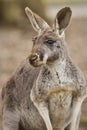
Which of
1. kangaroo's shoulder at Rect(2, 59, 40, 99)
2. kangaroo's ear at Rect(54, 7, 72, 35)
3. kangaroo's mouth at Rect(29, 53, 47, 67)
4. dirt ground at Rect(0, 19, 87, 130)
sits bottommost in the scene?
kangaroo's mouth at Rect(29, 53, 47, 67)

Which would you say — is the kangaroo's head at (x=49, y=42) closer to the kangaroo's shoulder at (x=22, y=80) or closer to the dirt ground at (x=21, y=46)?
the kangaroo's shoulder at (x=22, y=80)

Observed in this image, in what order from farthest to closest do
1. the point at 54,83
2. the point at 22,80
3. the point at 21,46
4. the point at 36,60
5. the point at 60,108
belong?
the point at 21,46 → the point at 22,80 → the point at 60,108 → the point at 54,83 → the point at 36,60

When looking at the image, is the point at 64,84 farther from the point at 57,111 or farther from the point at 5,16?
the point at 5,16

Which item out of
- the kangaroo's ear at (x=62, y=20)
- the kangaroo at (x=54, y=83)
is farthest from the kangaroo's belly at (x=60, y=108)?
the kangaroo's ear at (x=62, y=20)

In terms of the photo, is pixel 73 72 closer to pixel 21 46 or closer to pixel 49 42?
pixel 49 42

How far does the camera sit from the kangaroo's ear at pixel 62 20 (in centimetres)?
830

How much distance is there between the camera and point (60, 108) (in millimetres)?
8453

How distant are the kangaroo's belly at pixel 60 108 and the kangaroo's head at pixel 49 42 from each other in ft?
1.43

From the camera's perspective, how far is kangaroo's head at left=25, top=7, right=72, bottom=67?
25.7 ft

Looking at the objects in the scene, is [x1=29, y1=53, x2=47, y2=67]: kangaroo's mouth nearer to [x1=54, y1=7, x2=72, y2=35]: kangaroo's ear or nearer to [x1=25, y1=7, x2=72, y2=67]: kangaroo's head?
[x1=25, y1=7, x2=72, y2=67]: kangaroo's head

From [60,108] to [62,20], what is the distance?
99 cm

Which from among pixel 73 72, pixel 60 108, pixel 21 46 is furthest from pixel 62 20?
pixel 21 46

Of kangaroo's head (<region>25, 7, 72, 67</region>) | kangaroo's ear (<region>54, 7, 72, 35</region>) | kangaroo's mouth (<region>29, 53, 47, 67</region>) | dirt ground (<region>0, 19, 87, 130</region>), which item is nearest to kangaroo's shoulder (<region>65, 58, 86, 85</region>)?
kangaroo's head (<region>25, 7, 72, 67</region>)

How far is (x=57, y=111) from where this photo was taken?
8.48m
